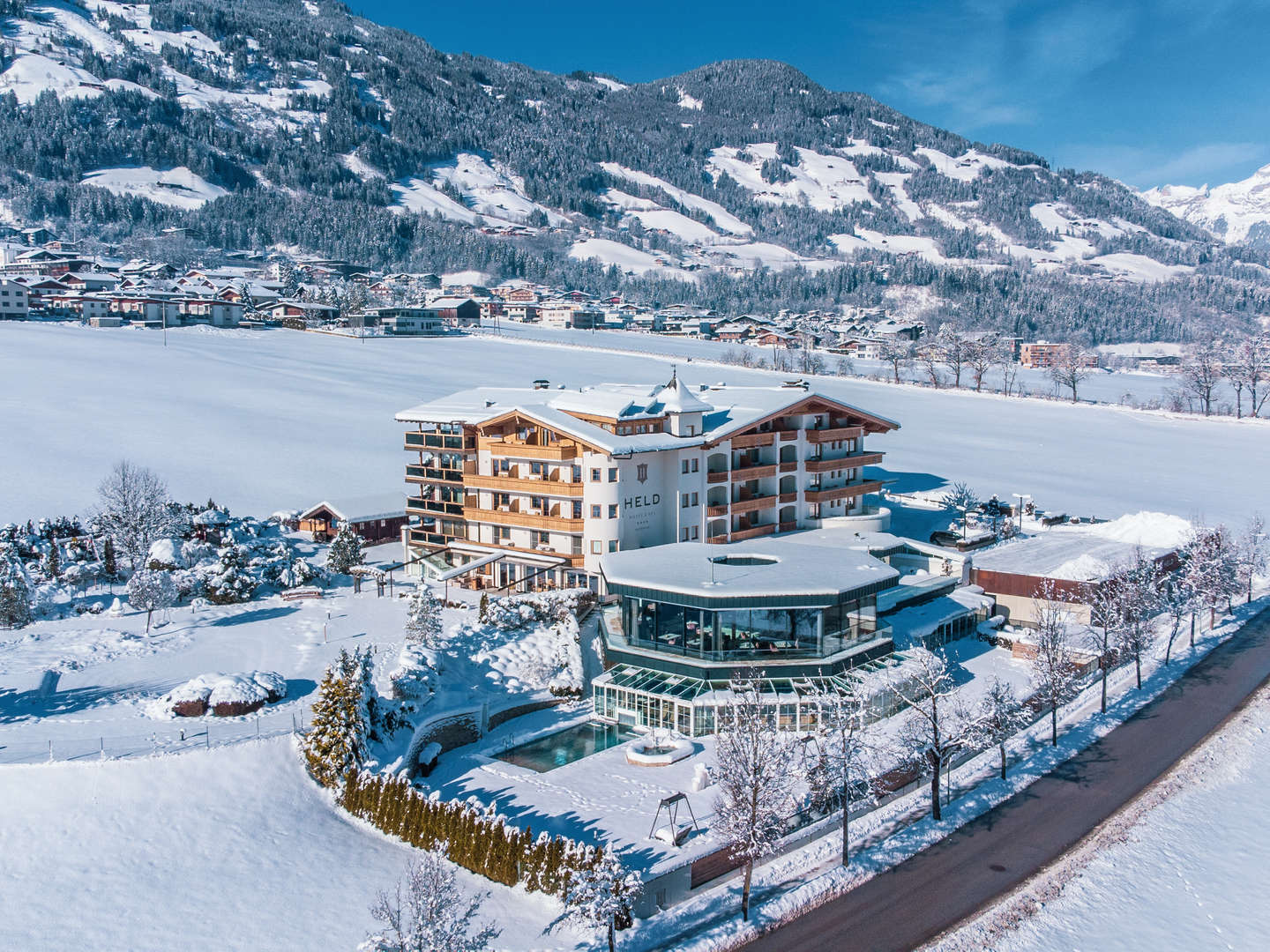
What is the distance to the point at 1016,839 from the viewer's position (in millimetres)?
26844

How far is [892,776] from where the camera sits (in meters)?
30.1

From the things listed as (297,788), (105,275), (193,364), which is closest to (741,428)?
(297,788)

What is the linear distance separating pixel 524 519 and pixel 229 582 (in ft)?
45.8

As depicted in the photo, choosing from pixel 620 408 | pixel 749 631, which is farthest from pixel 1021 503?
pixel 749 631

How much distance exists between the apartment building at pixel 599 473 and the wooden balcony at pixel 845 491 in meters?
0.10

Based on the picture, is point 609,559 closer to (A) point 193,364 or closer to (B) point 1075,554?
(B) point 1075,554

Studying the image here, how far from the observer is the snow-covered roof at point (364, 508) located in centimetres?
5756

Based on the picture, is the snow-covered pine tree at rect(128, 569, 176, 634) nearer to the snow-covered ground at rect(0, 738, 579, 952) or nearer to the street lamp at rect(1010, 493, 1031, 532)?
the snow-covered ground at rect(0, 738, 579, 952)

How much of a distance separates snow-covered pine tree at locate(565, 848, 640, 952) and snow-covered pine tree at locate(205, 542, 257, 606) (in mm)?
28749

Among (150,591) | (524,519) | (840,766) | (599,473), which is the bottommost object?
(840,766)

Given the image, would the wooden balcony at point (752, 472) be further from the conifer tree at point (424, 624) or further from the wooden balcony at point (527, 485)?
the conifer tree at point (424, 624)

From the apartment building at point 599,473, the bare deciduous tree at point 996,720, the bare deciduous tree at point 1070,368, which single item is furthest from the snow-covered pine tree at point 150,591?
the bare deciduous tree at point 1070,368

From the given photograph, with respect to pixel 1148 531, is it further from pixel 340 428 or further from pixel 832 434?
pixel 340 428

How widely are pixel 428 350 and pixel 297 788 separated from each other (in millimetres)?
118214
